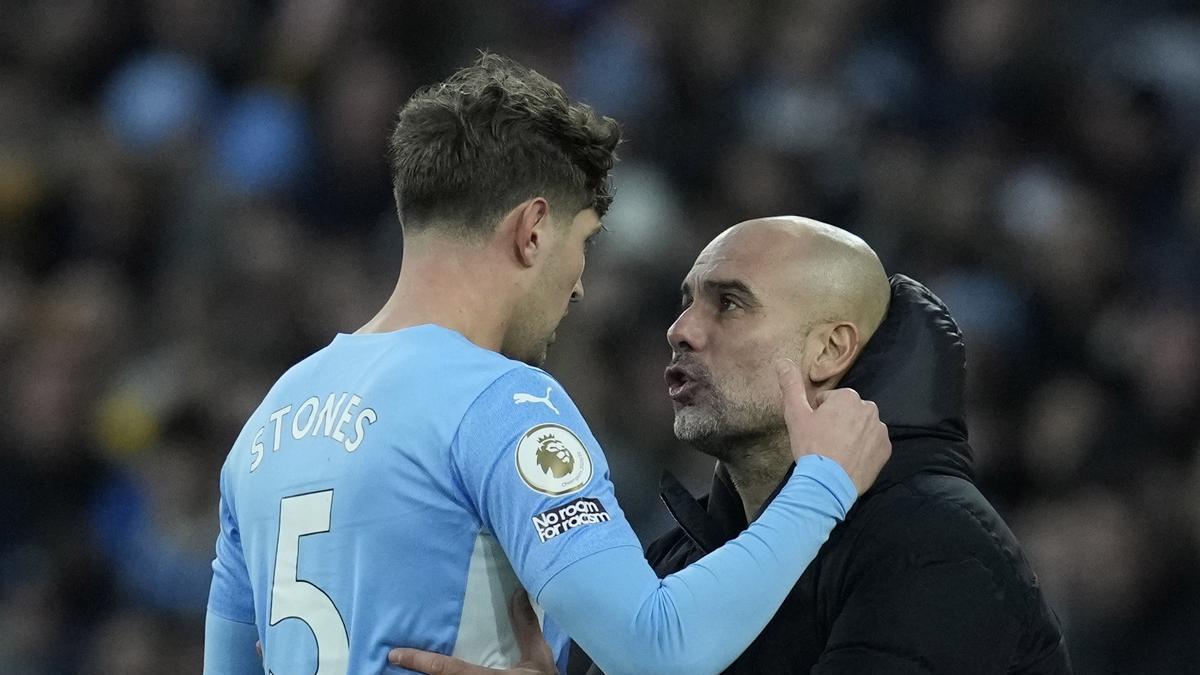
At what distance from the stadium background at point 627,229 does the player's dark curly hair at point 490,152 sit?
3.93 m

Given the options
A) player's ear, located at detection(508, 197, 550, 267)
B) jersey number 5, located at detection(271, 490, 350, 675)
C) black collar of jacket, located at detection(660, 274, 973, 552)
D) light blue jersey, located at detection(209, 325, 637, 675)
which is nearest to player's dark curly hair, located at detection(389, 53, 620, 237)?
player's ear, located at detection(508, 197, 550, 267)

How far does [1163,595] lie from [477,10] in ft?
15.6

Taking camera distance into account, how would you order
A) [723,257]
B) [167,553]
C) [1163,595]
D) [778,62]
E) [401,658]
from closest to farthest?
[401,658]
[723,257]
[1163,595]
[167,553]
[778,62]

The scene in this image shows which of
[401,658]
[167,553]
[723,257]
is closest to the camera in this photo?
[401,658]

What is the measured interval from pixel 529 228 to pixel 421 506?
0.56m

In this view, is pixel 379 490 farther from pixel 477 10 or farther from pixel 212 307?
pixel 477 10

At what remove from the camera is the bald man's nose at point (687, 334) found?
12.1 feet

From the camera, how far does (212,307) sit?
26.4ft

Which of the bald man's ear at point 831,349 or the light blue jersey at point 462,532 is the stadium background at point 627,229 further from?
the light blue jersey at point 462,532

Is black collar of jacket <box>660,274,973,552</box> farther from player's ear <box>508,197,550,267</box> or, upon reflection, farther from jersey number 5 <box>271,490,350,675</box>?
jersey number 5 <box>271,490,350,675</box>

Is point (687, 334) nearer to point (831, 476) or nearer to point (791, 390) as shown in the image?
point (791, 390)

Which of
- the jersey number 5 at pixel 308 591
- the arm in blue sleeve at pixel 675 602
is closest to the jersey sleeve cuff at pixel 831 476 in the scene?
the arm in blue sleeve at pixel 675 602

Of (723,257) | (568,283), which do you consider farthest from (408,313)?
(723,257)

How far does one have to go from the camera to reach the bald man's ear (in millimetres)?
3623
